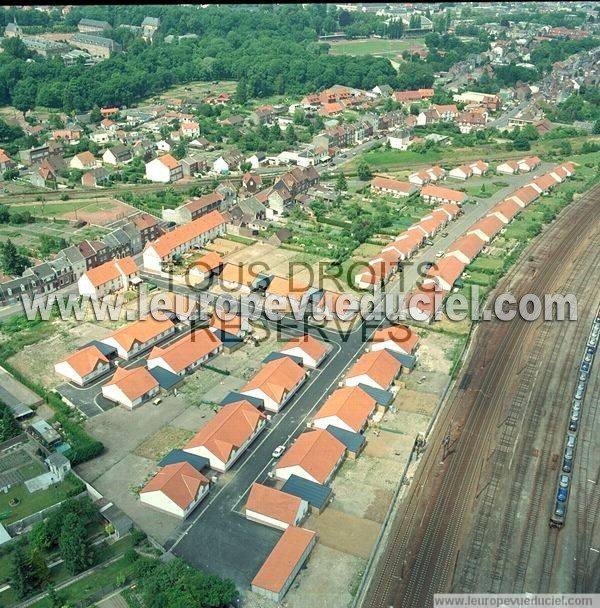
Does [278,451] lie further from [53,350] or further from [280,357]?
[53,350]

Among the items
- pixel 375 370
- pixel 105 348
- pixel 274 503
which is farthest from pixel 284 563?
pixel 105 348

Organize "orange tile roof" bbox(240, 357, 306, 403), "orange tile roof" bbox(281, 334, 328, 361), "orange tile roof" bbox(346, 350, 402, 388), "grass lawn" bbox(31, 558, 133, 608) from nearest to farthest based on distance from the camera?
"grass lawn" bbox(31, 558, 133, 608), "orange tile roof" bbox(240, 357, 306, 403), "orange tile roof" bbox(346, 350, 402, 388), "orange tile roof" bbox(281, 334, 328, 361)

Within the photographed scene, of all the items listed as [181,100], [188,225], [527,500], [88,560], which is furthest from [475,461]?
[181,100]

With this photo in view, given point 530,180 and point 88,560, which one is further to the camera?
point 530,180

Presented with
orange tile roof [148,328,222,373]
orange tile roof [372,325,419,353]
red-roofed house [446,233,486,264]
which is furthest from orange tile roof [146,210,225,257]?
red-roofed house [446,233,486,264]

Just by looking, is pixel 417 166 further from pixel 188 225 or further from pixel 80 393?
pixel 80 393

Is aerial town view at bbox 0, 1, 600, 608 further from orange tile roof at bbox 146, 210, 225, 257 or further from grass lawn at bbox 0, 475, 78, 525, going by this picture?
orange tile roof at bbox 146, 210, 225, 257

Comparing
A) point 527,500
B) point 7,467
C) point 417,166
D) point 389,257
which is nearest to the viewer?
point 527,500
